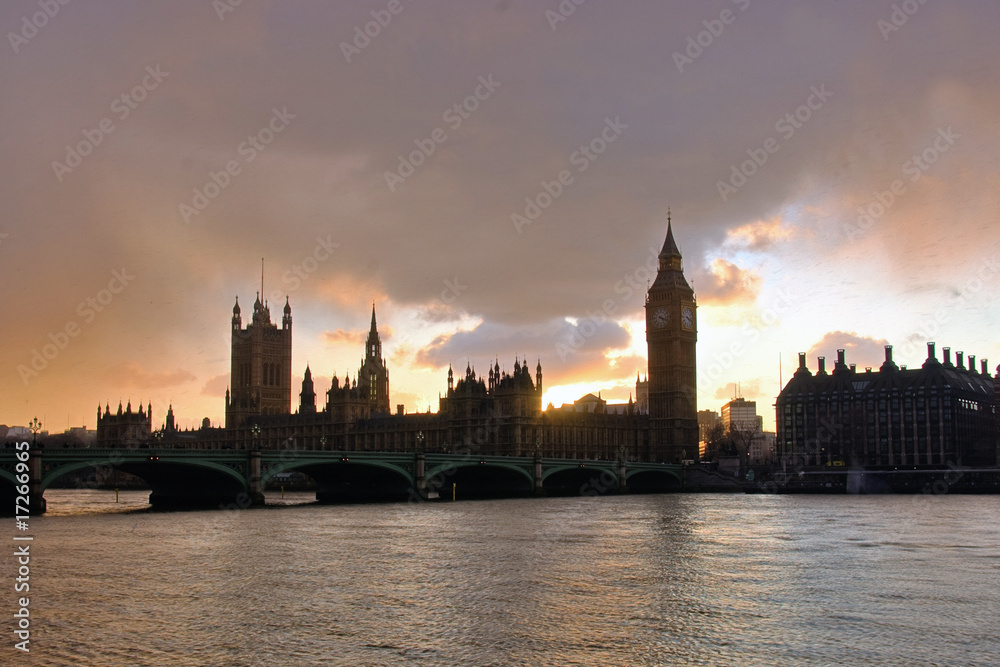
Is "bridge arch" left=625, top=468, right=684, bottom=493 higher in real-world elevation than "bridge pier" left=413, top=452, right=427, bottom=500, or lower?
lower

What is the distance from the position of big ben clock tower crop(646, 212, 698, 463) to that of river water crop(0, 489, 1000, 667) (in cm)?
12010

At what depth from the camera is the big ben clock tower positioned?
595 feet

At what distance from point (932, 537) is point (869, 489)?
251 ft

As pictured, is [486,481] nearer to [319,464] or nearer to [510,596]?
[319,464]

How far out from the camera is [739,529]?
2452 inches

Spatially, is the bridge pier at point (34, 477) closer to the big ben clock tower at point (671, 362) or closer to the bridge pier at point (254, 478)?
the bridge pier at point (254, 478)

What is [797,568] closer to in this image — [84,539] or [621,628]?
[621,628]

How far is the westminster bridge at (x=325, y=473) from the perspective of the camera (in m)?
73.3

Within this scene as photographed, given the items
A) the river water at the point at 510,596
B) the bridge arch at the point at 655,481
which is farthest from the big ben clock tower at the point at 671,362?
the river water at the point at 510,596

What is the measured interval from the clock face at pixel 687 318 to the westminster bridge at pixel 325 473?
52.3m

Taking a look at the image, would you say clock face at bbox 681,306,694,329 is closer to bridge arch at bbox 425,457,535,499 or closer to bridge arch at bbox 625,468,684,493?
bridge arch at bbox 625,468,684,493

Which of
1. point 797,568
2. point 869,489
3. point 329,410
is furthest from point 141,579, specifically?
point 329,410

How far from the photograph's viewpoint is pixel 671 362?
184750mm

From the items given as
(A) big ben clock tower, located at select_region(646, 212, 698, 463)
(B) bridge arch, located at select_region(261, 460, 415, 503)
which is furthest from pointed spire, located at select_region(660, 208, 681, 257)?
(B) bridge arch, located at select_region(261, 460, 415, 503)
